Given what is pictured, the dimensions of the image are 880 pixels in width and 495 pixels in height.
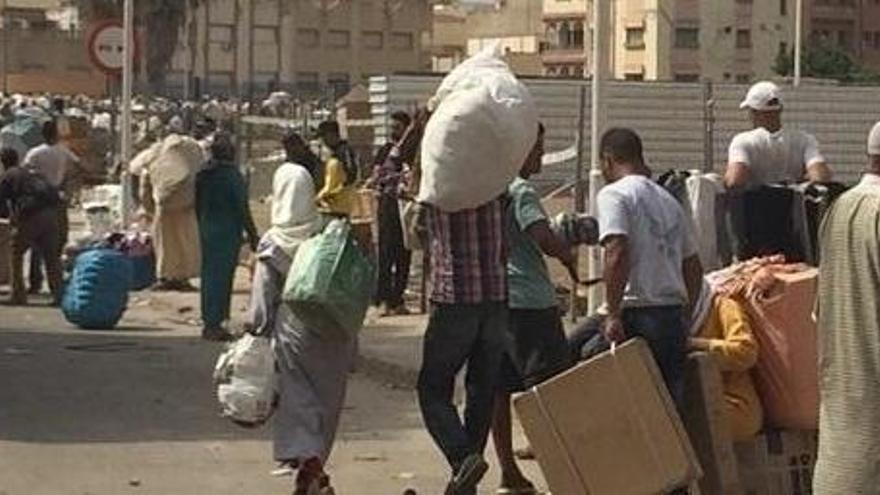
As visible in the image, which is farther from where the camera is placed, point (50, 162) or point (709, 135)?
point (709, 135)

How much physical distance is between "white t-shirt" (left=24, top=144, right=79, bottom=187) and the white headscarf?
445 inches

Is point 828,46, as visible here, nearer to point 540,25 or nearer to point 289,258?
point 540,25

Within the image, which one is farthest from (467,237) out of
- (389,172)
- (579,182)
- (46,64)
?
(46,64)

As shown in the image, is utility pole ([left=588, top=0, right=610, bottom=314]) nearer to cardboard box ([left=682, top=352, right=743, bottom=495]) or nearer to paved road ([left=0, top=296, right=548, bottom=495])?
paved road ([left=0, top=296, right=548, bottom=495])

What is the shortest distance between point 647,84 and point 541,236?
61.3 feet

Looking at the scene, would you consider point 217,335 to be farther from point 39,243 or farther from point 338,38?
point 338,38

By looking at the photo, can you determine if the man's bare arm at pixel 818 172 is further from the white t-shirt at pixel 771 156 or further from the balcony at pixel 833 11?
the balcony at pixel 833 11

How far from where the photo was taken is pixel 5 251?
2269cm

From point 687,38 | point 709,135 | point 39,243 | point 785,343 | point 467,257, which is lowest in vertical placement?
point 39,243

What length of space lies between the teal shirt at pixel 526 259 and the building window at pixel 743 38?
10382 centimetres

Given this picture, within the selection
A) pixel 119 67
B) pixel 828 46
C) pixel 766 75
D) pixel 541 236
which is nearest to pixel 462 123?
pixel 541 236

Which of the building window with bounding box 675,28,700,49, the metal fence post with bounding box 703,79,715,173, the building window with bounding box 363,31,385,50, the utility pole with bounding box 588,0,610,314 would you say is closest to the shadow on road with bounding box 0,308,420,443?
the utility pole with bounding box 588,0,610,314

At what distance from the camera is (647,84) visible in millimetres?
28359

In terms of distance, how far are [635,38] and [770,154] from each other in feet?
325
